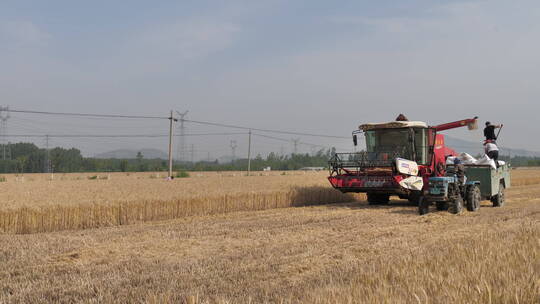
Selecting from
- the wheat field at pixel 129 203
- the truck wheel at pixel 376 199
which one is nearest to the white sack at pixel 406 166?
the truck wheel at pixel 376 199

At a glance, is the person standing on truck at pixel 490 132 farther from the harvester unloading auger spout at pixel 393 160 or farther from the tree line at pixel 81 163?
the tree line at pixel 81 163

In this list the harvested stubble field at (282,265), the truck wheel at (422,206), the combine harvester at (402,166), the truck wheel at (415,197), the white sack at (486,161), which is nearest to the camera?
the harvested stubble field at (282,265)

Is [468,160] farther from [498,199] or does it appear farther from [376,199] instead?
[376,199]

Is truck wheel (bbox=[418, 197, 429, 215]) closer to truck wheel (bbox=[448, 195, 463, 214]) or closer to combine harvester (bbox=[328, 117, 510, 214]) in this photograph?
truck wheel (bbox=[448, 195, 463, 214])

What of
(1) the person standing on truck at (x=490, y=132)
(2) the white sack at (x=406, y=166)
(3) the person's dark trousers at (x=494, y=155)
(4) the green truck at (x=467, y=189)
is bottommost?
(4) the green truck at (x=467, y=189)

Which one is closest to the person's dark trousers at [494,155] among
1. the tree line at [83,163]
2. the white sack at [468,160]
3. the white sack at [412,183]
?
the white sack at [468,160]

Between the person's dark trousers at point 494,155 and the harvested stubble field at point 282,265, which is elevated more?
the person's dark trousers at point 494,155

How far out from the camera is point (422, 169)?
1469 cm

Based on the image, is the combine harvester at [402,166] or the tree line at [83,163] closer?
the combine harvester at [402,166]

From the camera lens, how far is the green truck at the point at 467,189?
11922 mm

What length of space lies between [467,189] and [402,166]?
189cm

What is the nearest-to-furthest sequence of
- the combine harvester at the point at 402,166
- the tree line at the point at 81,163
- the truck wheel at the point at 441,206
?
the truck wheel at the point at 441,206, the combine harvester at the point at 402,166, the tree line at the point at 81,163

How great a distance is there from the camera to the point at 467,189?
1326 cm

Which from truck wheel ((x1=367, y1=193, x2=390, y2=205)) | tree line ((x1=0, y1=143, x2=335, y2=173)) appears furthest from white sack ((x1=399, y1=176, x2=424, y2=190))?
tree line ((x1=0, y1=143, x2=335, y2=173))
